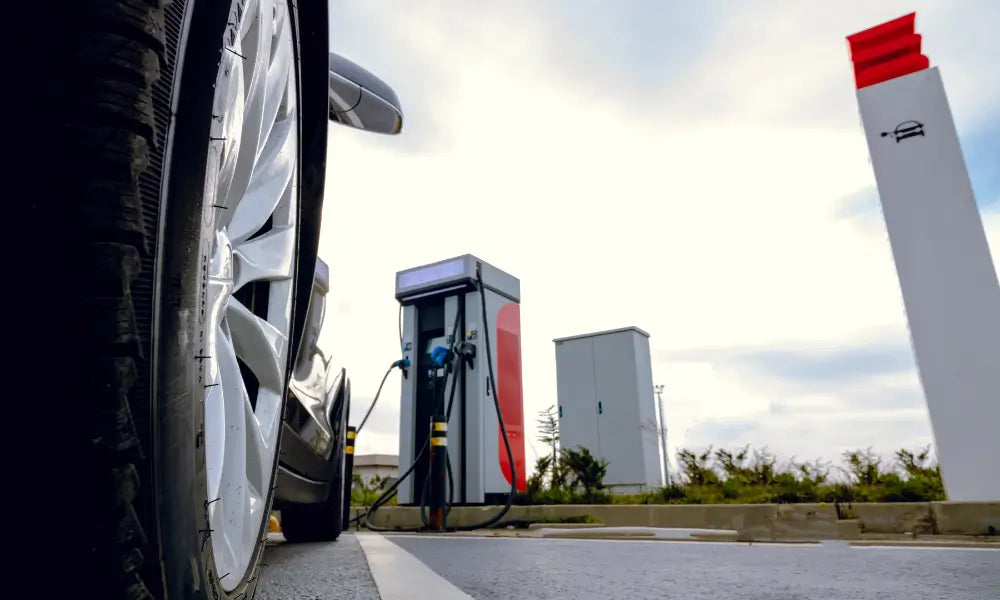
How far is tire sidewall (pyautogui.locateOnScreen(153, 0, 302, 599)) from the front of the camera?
564 millimetres

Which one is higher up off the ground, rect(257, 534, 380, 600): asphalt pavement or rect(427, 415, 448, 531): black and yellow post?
rect(427, 415, 448, 531): black and yellow post

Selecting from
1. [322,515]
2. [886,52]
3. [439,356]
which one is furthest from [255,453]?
[886,52]

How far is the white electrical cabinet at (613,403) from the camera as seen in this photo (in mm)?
9602

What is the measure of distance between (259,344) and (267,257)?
17 cm

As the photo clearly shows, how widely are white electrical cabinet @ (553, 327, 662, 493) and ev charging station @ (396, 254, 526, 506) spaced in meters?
3.33

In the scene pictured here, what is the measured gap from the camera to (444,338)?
703 centimetres

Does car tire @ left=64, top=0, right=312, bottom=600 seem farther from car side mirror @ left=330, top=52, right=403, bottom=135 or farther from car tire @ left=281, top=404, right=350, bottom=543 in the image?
car tire @ left=281, top=404, right=350, bottom=543

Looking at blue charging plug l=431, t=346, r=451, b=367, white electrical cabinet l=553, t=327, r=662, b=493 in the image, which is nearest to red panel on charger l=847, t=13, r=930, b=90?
blue charging plug l=431, t=346, r=451, b=367

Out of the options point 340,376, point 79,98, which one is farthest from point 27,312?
point 340,376

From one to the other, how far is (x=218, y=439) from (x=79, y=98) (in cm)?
48

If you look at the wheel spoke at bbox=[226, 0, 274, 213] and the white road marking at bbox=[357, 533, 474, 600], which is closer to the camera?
the wheel spoke at bbox=[226, 0, 274, 213]

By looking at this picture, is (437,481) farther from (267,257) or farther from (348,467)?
(267,257)

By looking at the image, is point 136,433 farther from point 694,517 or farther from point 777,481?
point 777,481

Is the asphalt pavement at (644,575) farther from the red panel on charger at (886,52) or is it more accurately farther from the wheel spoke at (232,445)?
the red panel on charger at (886,52)
